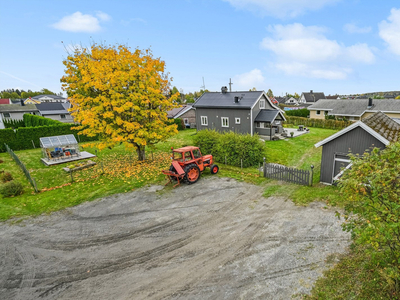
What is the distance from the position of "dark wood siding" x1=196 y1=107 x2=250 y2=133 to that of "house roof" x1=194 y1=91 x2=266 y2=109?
0.60m

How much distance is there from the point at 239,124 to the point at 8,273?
84.4 feet

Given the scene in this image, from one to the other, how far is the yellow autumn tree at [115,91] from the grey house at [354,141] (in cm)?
1186

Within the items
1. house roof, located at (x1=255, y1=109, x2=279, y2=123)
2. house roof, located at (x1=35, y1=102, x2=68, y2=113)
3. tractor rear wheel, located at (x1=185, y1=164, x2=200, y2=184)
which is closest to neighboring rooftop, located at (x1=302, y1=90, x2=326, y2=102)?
house roof, located at (x1=255, y1=109, x2=279, y2=123)

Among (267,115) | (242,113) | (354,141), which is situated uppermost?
(242,113)

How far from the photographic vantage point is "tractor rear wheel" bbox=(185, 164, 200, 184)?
14.8 metres

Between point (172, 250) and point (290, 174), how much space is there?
9843 millimetres

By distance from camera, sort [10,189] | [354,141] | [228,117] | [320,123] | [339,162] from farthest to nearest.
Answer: [320,123] < [228,117] < [10,189] < [339,162] < [354,141]

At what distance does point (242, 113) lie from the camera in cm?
2852

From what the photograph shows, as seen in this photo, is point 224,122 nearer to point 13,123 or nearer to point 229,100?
point 229,100

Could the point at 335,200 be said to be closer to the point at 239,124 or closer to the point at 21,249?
the point at 21,249

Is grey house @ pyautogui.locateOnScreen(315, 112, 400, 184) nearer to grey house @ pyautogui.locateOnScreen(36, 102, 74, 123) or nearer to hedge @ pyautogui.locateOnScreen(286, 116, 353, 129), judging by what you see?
hedge @ pyautogui.locateOnScreen(286, 116, 353, 129)

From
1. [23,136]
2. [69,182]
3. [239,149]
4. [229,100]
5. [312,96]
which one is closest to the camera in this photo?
[69,182]

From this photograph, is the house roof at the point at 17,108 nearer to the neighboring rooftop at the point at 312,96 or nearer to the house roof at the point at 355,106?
the house roof at the point at 355,106

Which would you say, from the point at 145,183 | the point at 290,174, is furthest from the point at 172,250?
the point at 290,174
